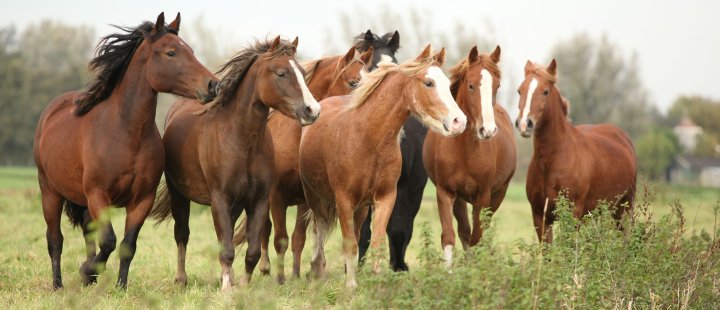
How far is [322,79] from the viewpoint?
10102 mm

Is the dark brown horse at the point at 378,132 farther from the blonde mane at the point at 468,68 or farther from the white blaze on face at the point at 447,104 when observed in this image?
the blonde mane at the point at 468,68

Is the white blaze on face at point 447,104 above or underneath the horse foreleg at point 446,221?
above

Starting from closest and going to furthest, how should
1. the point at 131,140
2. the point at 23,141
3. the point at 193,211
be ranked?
the point at 131,140 < the point at 193,211 < the point at 23,141

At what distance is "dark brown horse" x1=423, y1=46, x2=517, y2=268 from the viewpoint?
855cm

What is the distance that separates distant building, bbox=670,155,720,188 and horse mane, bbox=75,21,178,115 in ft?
237

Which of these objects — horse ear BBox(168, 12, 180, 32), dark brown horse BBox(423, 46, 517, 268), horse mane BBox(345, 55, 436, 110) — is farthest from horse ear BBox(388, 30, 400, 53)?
horse ear BBox(168, 12, 180, 32)

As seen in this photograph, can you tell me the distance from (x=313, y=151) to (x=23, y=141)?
44677mm

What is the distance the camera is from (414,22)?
152ft

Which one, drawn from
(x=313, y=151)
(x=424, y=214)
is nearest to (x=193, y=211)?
(x=424, y=214)

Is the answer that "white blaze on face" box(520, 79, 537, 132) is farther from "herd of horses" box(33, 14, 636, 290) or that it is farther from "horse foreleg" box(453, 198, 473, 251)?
"horse foreleg" box(453, 198, 473, 251)

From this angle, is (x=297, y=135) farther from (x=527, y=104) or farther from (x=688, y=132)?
(x=688, y=132)

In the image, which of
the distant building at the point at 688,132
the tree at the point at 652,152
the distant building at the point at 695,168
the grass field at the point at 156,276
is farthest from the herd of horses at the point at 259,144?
the distant building at the point at 688,132

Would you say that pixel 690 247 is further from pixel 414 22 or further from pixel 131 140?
pixel 414 22

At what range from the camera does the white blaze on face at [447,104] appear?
752 centimetres
